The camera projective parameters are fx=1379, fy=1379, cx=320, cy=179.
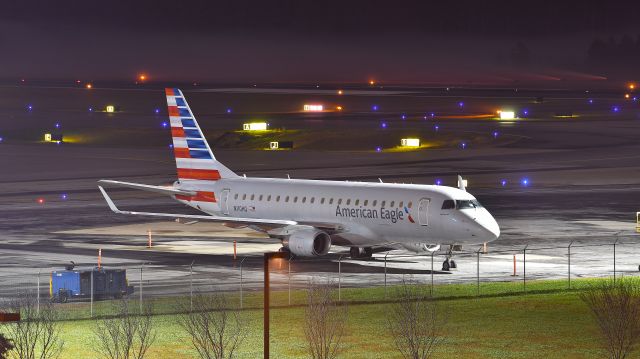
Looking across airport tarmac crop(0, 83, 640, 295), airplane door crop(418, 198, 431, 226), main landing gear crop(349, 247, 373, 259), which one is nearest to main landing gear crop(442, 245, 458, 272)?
airport tarmac crop(0, 83, 640, 295)

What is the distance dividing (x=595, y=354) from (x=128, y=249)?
1332 inches

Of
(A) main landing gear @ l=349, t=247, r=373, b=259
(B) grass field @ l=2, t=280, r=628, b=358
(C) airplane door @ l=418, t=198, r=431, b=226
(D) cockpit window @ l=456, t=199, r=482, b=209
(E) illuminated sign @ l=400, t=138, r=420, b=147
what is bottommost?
(B) grass field @ l=2, t=280, r=628, b=358

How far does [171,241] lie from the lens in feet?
244

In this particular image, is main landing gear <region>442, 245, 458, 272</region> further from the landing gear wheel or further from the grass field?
the grass field

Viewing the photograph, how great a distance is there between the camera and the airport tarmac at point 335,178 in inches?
2520

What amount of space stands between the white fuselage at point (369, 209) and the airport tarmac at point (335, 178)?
1.57m

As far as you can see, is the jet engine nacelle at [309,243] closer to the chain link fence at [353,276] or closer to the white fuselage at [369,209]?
the chain link fence at [353,276]

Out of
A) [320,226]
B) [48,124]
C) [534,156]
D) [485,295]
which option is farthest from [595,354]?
[48,124]

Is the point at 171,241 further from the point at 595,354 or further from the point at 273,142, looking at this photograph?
the point at 273,142

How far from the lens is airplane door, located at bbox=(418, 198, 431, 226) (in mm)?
62469

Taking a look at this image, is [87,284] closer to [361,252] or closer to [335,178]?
[361,252]

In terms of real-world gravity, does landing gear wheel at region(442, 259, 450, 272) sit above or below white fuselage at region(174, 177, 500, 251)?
below

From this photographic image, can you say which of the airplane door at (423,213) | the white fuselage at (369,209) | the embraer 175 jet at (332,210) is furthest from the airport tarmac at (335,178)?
the airplane door at (423,213)

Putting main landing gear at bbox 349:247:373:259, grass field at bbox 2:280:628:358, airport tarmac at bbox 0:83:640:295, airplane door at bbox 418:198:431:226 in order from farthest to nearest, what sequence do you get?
main landing gear at bbox 349:247:373:259
airport tarmac at bbox 0:83:640:295
airplane door at bbox 418:198:431:226
grass field at bbox 2:280:628:358
